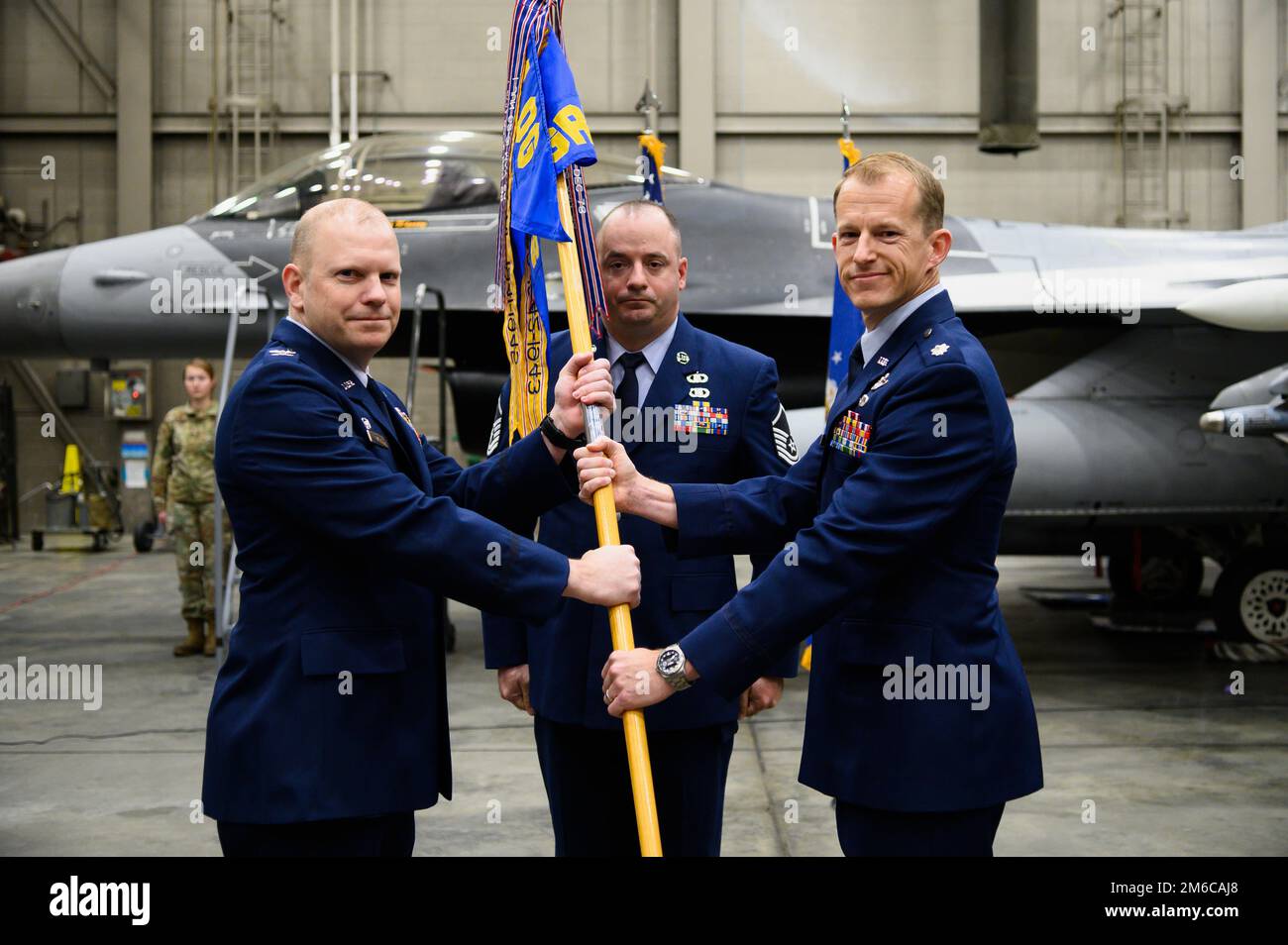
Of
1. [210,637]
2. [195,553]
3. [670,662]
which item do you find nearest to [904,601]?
[670,662]

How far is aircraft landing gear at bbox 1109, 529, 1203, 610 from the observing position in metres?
9.73

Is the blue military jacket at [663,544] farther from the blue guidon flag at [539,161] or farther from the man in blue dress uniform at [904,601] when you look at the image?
the man in blue dress uniform at [904,601]

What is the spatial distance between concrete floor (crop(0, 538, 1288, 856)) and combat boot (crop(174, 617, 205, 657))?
0.65 feet

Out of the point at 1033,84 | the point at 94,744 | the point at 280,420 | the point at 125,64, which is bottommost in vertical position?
the point at 94,744

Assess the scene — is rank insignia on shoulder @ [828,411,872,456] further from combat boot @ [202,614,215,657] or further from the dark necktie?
combat boot @ [202,614,215,657]

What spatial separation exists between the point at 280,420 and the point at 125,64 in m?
16.6

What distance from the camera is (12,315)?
8.76 metres

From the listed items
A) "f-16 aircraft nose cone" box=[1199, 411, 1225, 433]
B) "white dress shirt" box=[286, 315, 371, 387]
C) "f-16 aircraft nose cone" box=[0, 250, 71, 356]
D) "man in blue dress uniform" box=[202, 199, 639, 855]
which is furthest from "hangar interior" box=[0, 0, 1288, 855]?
"man in blue dress uniform" box=[202, 199, 639, 855]

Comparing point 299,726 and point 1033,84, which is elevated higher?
point 1033,84

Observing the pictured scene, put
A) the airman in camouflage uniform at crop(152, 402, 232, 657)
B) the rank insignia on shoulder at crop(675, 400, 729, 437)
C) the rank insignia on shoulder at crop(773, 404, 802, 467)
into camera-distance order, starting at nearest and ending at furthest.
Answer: the rank insignia on shoulder at crop(675, 400, 729, 437) → the rank insignia on shoulder at crop(773, 404, 802, 467) → the airman in camouflage uniform at crop(152, 402, 232, 657)

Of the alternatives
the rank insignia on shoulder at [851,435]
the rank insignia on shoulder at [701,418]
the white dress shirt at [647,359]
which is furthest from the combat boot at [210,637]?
the rank insignia on shoulder at [851,435]
